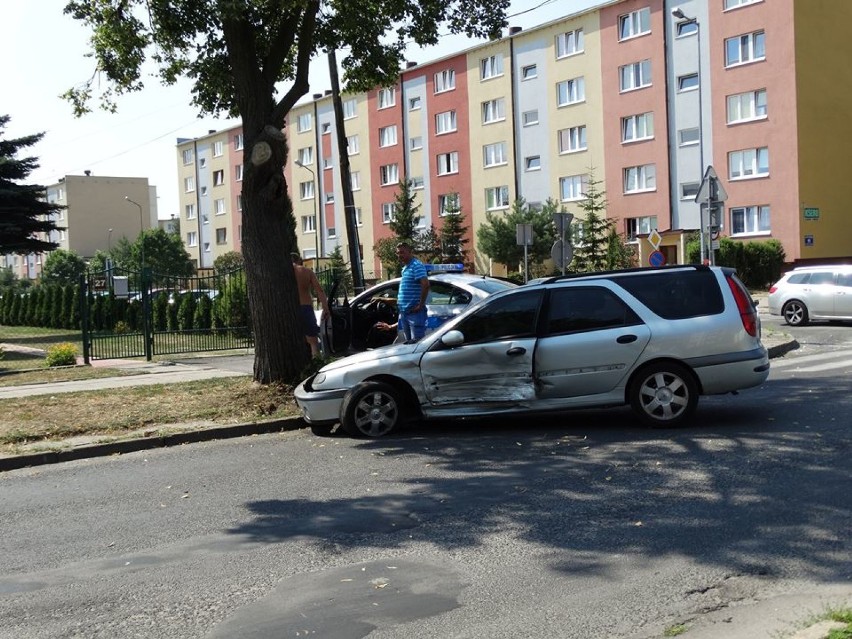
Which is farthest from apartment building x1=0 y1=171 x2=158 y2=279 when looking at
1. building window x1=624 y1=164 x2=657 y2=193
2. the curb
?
the curb

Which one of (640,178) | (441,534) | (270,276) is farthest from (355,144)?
(441,534)

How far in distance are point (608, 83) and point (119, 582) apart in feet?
145

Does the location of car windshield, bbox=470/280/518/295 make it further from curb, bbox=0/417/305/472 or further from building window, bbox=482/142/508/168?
building window, bbox=482/142/508/168

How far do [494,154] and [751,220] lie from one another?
53.5ft

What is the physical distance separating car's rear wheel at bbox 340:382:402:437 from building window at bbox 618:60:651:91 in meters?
38.3

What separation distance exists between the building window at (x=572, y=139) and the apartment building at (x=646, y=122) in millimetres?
74

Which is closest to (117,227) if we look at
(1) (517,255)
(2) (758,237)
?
(1) (517,255)

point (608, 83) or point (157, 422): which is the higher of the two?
point (608, 83)

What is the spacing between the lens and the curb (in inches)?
356

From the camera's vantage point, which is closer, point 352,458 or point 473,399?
point 352,458

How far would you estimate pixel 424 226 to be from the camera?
56.6m

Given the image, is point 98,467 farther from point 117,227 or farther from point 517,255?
point 117,227

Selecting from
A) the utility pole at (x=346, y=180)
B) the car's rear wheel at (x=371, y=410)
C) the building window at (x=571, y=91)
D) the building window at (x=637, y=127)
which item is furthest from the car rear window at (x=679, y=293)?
the building window at (x=571, y=91)

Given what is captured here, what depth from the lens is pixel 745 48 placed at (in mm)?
40438
